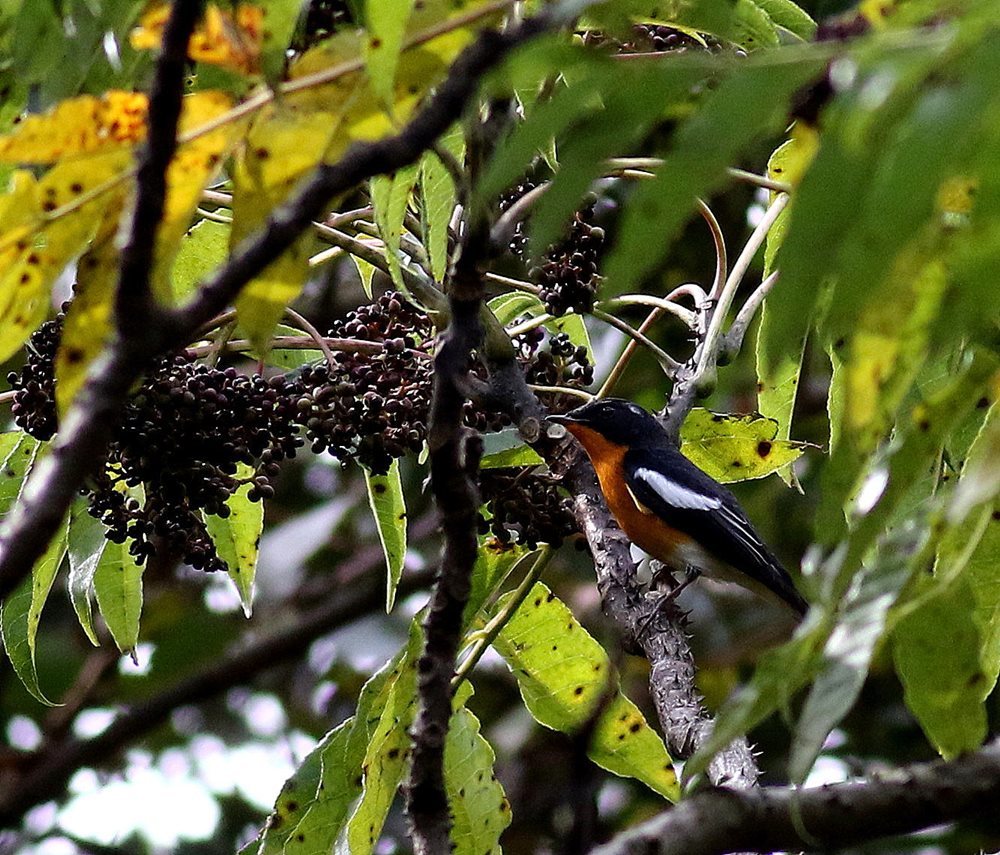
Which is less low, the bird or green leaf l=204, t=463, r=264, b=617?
green leaf l=204, t=463, r=264, b=617

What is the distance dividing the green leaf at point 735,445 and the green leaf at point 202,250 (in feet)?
3.97

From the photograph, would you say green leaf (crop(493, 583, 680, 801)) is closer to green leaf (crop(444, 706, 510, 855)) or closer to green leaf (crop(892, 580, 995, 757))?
green leaf (crop(444, 706, 510, 855))

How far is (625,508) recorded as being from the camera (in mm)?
5793

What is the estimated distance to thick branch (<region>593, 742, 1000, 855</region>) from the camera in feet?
5.35

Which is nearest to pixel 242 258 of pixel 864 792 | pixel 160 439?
pixel 864 792

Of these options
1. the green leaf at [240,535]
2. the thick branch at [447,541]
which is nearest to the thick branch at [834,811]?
the thick branch at [447,541]

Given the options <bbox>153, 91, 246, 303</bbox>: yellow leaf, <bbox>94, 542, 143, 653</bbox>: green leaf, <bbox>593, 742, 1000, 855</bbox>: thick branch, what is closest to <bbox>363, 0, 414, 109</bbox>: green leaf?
<bbox>153, 91, 246, 303</bbox>: yellow leaf

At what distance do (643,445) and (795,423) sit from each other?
7.12 ft

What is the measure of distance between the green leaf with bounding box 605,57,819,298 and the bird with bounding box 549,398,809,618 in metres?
3.90

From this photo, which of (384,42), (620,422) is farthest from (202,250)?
(620,422)

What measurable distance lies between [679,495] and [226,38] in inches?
163

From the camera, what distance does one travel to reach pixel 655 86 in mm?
1521

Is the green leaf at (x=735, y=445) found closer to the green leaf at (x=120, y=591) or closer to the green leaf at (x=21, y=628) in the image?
the green leaf at (x=120, y=591)

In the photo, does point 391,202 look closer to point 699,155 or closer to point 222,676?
point 699,155
